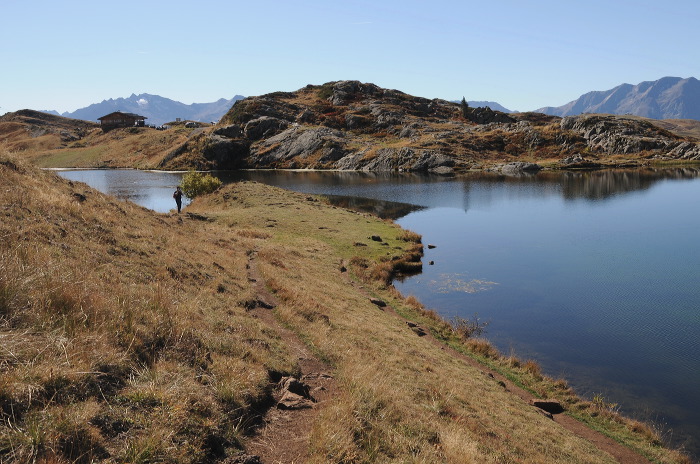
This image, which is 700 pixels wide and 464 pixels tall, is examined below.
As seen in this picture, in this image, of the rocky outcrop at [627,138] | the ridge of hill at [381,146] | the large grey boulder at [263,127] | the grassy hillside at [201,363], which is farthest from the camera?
the large grey boulder at [263,127]

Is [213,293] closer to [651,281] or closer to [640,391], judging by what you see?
[640,391]

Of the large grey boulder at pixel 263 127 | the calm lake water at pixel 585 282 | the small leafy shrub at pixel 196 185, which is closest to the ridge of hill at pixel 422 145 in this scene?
the large grey boulder at pixel 263 127

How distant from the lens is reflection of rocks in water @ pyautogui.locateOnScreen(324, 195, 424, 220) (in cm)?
7025

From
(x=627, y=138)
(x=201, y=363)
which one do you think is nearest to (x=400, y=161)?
(x=627, y=138)

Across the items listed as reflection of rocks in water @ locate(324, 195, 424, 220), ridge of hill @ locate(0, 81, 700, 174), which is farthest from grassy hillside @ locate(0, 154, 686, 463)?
ridge of hill @ locate(0, 81, 700, 174)

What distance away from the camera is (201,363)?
1075 cm

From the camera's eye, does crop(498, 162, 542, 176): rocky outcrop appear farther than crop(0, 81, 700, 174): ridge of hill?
No

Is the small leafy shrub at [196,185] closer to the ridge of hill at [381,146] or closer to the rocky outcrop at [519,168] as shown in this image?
the ridge of hill at [381,146]

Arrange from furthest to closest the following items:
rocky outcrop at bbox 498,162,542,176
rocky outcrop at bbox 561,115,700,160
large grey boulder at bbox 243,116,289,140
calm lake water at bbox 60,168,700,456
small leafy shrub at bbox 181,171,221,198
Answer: large grey boulder at bbox 243,116,289,140 → rocky outcrop at bbox 561,115,700,160 → rocky outcrop at bbox 498,162,542,176 → small leafy shrub at bbox 181,171,221,198 → calm lake water at bbox 60,168,700,456

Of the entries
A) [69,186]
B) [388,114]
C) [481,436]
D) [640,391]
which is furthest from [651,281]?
[388,114]

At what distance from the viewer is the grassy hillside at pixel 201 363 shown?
24.5 feet

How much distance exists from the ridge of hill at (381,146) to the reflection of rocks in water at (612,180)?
618 inches

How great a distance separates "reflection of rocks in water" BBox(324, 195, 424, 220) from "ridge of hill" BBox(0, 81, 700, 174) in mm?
56932

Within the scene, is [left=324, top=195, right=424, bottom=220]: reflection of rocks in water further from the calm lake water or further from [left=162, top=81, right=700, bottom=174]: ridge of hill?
[left=162, top=81, right=700, bottom=174]: ridge of hill
